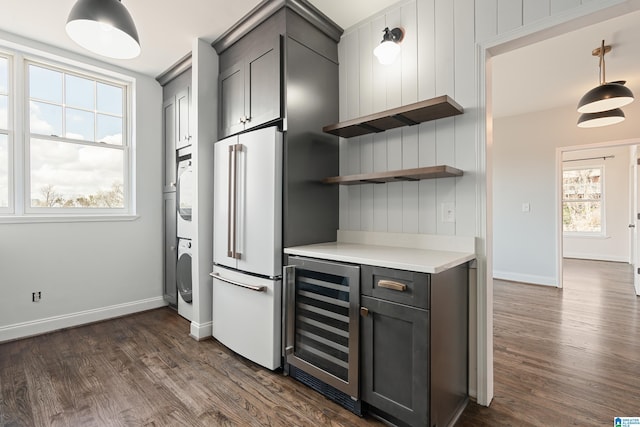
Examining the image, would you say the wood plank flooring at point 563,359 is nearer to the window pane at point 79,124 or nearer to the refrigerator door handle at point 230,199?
the refrigerator door handle at point 230,199

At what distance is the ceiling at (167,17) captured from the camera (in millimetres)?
2258

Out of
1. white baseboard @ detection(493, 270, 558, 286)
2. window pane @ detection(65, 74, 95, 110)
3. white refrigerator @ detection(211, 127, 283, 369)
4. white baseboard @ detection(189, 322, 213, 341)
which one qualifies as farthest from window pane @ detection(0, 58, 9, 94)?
white baseboard @ detection(493, 270, 558, 286)

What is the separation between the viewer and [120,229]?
3.32 meters

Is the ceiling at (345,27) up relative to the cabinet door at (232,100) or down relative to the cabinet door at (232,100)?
up

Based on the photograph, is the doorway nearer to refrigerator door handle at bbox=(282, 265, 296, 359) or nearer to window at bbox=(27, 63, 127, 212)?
refrigerator door handle at bbox=(282, 265, 296, 359)

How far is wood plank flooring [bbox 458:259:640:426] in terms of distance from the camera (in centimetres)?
171

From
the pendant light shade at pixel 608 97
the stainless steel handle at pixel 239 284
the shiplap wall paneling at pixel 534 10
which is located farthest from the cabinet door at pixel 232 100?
the pendant light shade at pixel 608 97

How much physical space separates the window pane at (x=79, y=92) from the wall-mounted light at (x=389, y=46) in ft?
10.1

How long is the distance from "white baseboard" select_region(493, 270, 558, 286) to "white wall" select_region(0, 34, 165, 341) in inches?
200

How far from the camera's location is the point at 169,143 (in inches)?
138

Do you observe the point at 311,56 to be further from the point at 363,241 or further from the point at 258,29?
the point at 363,241

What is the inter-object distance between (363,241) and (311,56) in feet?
4.96

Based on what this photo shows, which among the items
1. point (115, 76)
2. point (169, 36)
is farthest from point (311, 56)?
point (115, 76)

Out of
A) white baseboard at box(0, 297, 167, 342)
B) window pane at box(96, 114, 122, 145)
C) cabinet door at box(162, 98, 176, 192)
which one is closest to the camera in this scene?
white baseboard at box(0, 297, 167, 342)
